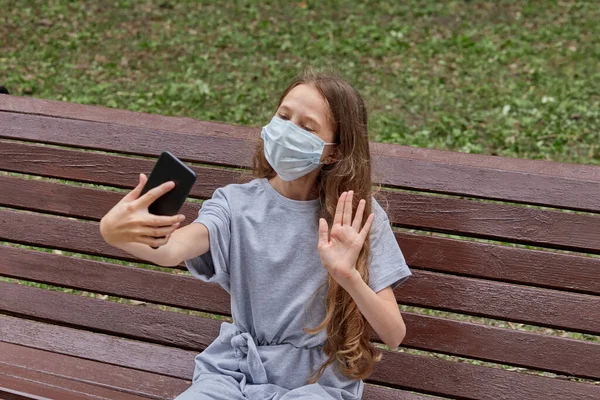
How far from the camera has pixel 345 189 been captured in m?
2.73

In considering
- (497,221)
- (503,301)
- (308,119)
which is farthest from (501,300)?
(308,119)

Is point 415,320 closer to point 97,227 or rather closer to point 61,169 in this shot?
point 97,227

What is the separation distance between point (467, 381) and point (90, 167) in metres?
1.82

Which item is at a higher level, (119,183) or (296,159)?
(296,159)

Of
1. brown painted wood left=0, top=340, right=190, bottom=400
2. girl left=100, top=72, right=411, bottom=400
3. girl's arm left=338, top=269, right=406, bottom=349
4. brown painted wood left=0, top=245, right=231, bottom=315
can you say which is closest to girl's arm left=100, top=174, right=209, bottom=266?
girl left=100, top=72, right=411, bottom=400

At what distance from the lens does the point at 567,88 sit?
6.54 metres

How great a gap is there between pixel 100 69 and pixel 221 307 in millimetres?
4676

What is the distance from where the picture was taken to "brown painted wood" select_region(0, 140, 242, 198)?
11.4 ft

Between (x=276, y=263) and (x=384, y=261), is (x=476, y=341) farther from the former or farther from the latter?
(x=276, y=263)

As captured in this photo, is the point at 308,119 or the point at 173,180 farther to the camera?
the point at 308,119

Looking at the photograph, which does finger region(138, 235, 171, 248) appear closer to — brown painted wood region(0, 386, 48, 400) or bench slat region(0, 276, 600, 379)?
brown painted wood region(0, 386, 48, 400)

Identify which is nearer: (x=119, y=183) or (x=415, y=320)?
(x=415, y=320)

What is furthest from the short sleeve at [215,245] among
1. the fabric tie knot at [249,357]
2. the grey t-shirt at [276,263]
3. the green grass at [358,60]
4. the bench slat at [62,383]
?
the green grass at [358,60]

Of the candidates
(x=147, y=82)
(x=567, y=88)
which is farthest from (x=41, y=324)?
(x=567, y=88)
